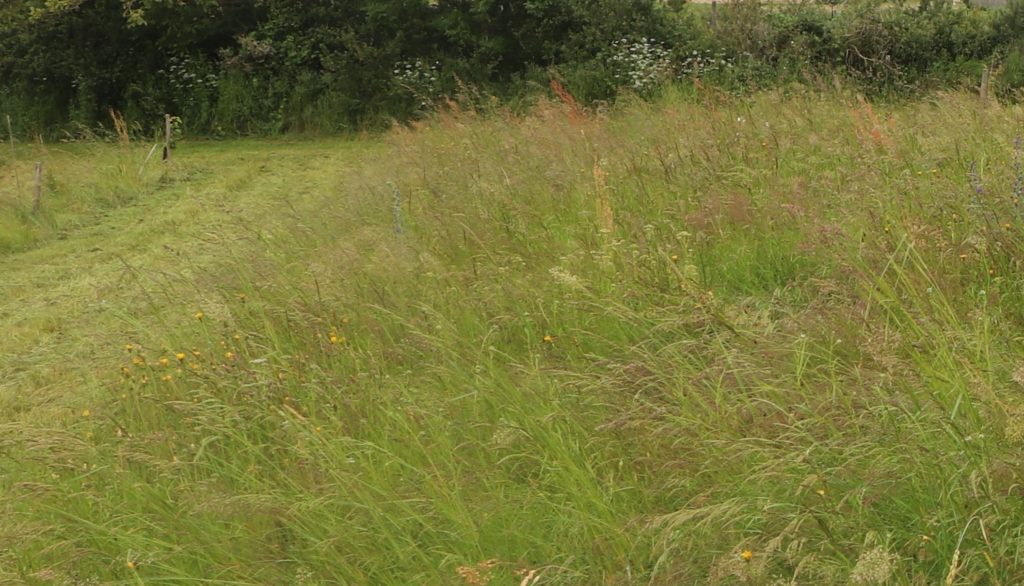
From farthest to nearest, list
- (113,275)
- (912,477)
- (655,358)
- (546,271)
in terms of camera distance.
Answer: (113,275) < (546,271) < (655,358) < (912,477)

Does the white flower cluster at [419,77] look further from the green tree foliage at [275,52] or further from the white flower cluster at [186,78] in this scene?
the white flower cluster at [186,78]

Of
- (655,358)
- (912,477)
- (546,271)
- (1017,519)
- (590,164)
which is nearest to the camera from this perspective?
(1017,519)

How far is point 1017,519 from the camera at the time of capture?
2.60m

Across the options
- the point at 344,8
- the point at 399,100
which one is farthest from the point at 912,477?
the point at 344,8

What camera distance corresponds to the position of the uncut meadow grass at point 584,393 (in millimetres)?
2863

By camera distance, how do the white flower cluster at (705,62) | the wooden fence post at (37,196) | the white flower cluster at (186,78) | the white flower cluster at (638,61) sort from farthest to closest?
1. the white flower cluster at (186,78)
2. the white flower cluster at (638,61)
3. the white flower cluster at (705,62)
4. the wooden fence post at (37,196)

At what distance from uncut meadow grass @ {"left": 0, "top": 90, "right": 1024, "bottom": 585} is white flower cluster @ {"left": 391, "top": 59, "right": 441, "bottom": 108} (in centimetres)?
967

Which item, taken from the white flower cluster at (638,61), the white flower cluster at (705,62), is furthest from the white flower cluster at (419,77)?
the white flower cluster at (705,62)

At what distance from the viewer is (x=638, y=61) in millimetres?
15242

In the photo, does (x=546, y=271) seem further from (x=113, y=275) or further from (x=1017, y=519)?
(x=113, y=275)

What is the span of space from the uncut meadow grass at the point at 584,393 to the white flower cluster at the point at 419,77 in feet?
31.7

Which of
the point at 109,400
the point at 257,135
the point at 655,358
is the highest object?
the point at 655,358

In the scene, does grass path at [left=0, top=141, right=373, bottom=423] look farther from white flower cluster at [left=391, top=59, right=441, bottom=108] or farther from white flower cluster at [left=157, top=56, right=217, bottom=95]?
white flower cluster at [left=157, top=56, right=217, bottom=95]

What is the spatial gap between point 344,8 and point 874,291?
48.6ft
